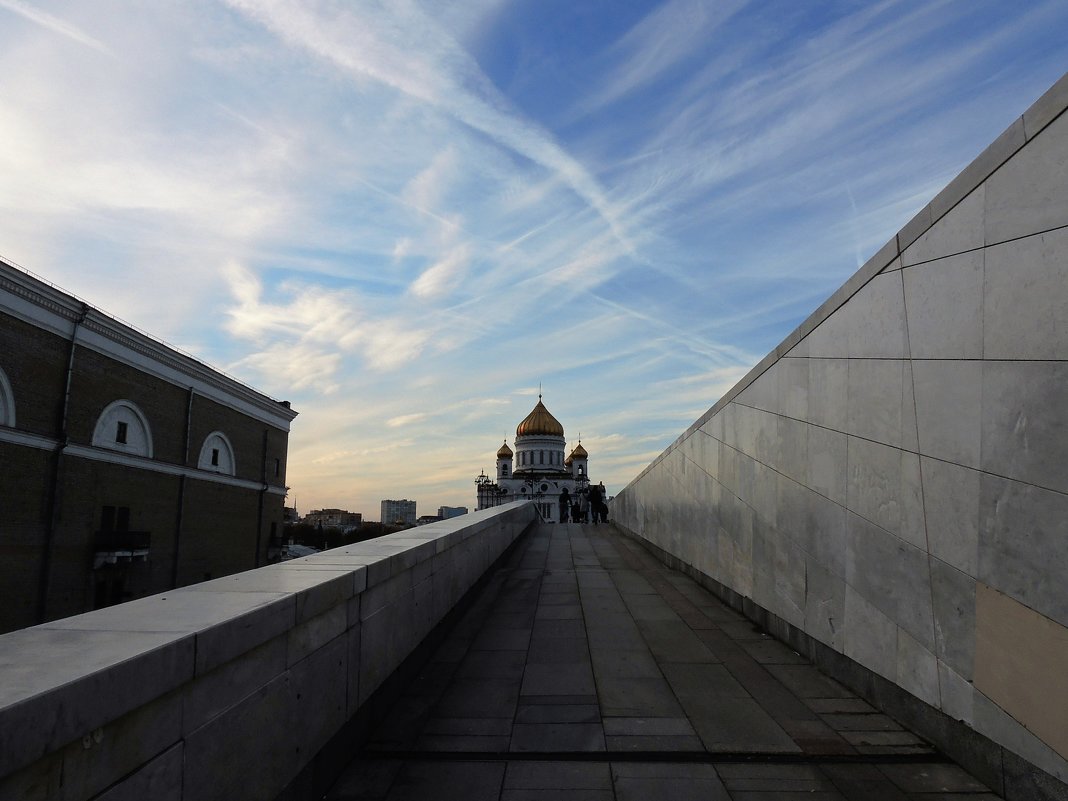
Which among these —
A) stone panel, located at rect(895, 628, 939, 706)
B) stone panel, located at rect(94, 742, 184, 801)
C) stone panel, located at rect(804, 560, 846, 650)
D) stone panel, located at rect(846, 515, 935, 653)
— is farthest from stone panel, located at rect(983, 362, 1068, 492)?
stone panel, located at rect(94, 742, 184, 801)

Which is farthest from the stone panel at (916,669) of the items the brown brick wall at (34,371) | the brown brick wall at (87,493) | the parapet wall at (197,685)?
the brown brick wall at (34,371)

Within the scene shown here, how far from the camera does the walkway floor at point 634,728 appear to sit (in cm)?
392

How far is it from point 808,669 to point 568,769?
2802 mm

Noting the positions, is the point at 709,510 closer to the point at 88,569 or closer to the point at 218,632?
the point at 218,632

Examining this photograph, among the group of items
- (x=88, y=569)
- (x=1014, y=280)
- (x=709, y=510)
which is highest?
(x=1014, y=280)

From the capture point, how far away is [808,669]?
605cm

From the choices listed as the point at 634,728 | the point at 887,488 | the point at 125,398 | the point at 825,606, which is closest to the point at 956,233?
the point at 887,488

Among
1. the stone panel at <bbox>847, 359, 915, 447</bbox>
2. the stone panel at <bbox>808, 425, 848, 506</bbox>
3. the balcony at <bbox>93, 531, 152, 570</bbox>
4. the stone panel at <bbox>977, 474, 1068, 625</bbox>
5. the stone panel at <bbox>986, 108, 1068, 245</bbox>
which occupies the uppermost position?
the stone panel at <bbox>986, 108, 1068, 245</bbox>

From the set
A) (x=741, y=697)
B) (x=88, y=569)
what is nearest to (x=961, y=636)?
(x=741, y=697)

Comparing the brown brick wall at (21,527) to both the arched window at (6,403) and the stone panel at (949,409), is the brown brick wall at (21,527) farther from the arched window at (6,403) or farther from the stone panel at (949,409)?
the stone panel at (949,409)

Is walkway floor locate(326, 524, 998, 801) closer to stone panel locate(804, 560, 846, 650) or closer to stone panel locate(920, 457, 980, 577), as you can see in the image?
stone panel locate(804, 560, 846, 650)

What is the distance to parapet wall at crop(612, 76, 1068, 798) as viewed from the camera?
3.52 m

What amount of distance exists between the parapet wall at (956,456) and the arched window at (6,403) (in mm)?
31716

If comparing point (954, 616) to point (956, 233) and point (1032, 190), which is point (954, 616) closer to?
point (956, 233)
